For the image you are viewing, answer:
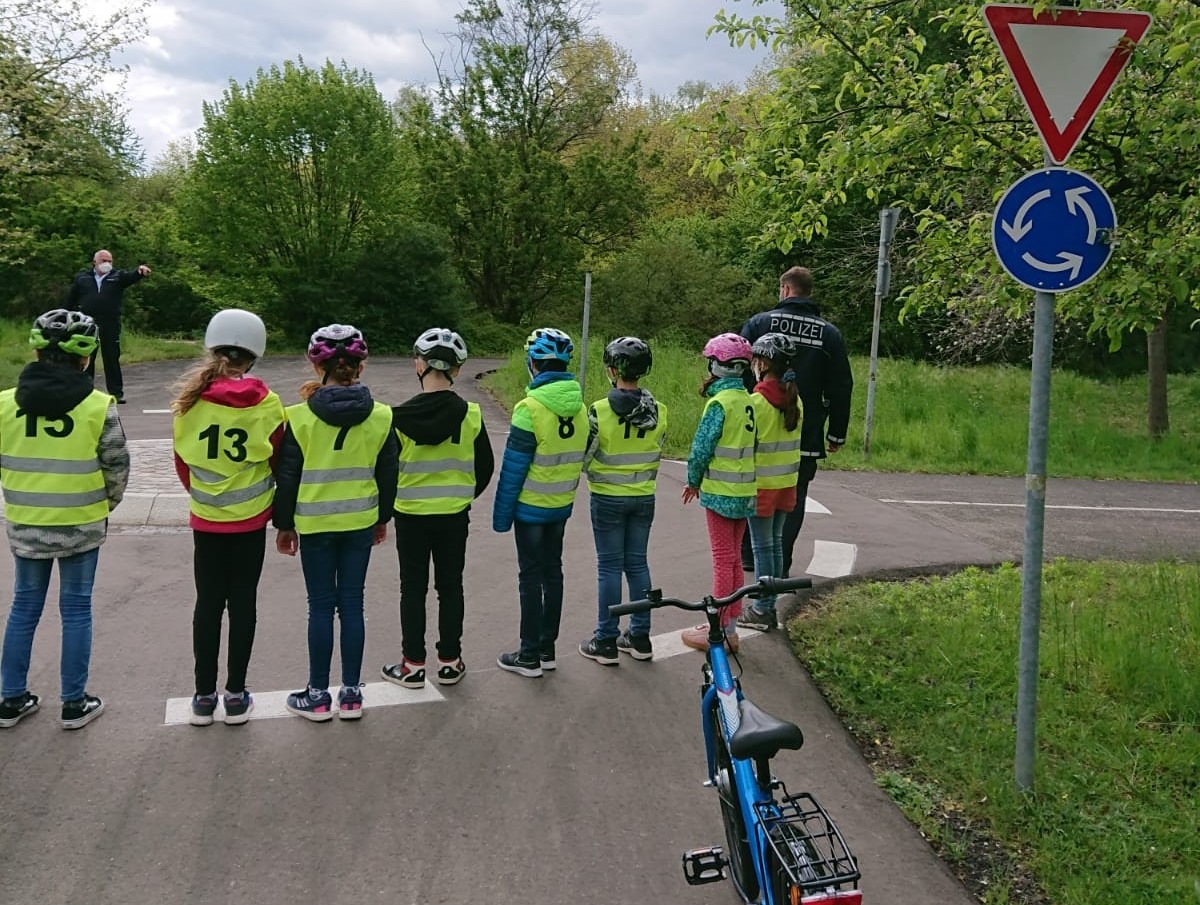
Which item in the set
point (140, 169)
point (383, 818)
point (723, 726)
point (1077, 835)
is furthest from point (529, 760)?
point (140, 169)

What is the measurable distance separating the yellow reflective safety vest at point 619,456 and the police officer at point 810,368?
1533 millimetres

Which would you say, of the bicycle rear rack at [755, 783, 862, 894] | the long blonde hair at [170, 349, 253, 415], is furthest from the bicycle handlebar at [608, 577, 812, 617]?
the long blonde hair at [170, 349, 253, 415]

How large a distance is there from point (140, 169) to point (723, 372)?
33612 millimetres

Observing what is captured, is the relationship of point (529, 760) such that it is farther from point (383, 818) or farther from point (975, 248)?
point (975, 248)

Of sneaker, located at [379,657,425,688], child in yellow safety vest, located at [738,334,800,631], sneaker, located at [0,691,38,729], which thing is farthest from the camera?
child in yellow safety vest, located at [738,334,800,631]

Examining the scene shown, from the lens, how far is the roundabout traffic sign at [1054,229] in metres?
3.86

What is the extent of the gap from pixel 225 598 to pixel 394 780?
1.28 meters

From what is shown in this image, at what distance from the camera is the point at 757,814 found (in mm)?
2775

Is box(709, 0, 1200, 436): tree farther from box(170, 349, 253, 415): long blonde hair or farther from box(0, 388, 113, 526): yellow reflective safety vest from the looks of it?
box(0, 388, 113, 526): yellow reflective safety vest

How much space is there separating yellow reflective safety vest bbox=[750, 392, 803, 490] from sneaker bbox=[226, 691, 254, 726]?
306 cm

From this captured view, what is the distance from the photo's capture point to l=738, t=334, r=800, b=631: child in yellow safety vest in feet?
19.2

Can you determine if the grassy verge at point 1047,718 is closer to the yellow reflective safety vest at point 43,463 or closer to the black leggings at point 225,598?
the black leggings at point 225,598

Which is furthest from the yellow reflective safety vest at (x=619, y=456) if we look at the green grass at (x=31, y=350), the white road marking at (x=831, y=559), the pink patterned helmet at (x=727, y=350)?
the green grass at (x=31, y=350)

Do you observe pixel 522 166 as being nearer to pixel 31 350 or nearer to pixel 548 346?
pixel 31 350
